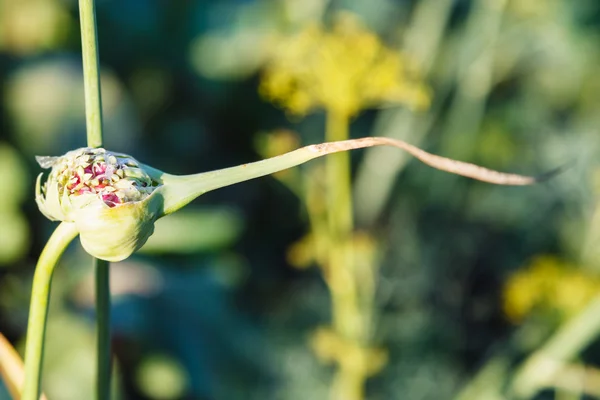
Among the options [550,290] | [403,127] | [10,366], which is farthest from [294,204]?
[10,366]

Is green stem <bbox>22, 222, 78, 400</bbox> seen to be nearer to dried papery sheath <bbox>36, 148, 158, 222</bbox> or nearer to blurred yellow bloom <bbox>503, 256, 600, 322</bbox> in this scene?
dried papery sheath <bbox>36, 148, 158, 222</bbox>

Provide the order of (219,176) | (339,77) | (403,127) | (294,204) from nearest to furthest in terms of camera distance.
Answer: (219,176)
(339,77)
(403,127)
(294,204)

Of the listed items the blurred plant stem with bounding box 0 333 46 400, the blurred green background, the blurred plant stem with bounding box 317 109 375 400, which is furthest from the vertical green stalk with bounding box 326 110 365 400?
the blurred plant stem with bounding box 0 333 46 400

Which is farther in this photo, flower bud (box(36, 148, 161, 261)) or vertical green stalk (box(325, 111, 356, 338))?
vertical green stalk (box(325, 111, 356, 338))

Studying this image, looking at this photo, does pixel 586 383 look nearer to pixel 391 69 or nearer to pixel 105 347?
pixel 391 69

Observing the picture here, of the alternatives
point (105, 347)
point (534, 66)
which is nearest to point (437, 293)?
point (534, 66)

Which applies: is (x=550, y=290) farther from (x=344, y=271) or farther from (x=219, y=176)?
(x=219, y=176)
